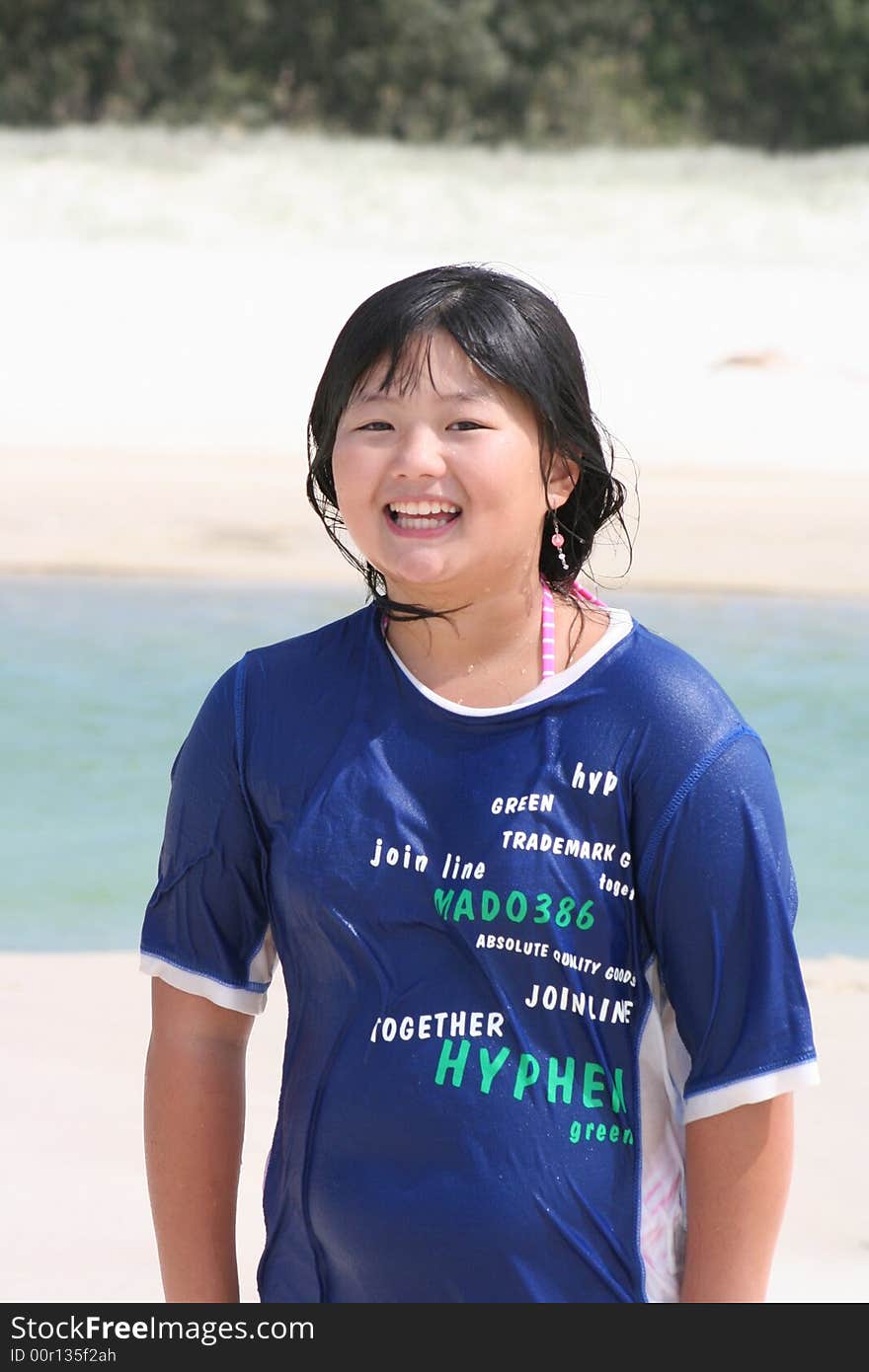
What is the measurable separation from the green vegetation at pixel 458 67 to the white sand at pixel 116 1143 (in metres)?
23.7

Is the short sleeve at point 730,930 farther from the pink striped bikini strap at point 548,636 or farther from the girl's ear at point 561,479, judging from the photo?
the girl's ear at point 561,479

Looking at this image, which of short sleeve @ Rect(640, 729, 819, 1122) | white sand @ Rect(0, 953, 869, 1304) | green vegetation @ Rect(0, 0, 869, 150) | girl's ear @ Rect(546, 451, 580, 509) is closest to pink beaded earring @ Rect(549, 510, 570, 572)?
girl's ear @ Rect(546, 451, 580, 509)

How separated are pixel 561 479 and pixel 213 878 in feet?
1.38

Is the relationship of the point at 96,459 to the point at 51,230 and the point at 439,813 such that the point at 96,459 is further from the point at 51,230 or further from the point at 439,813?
the point at 439,813

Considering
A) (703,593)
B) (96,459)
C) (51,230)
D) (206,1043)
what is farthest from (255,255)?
(206,1043)

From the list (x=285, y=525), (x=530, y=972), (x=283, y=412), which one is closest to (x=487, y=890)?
(x=530, y=972)

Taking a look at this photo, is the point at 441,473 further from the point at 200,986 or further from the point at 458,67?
the point at 458,67

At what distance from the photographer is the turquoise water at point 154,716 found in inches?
216

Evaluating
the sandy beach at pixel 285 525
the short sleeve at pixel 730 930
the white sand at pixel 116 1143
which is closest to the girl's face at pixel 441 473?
the short sleeve at pixel 730 930

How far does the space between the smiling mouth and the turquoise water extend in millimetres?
3657

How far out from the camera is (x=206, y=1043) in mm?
1623

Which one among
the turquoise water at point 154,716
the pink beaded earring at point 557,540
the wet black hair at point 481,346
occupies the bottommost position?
the turquoise water at point 154,716

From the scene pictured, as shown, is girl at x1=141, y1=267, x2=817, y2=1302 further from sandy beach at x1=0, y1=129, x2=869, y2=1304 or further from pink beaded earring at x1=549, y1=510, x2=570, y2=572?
sandy beach at x1=0, y1=129, x2=869, y2=1304

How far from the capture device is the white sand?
121 inches
